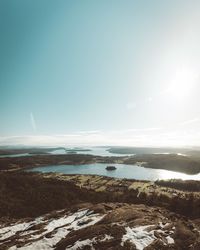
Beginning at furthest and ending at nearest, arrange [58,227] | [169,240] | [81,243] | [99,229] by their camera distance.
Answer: [58,227], [99,229], [169,240], [81,243]

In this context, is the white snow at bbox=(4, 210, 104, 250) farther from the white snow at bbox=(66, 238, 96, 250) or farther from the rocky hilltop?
the white snow at bbox=(66, 238, 96, 250)

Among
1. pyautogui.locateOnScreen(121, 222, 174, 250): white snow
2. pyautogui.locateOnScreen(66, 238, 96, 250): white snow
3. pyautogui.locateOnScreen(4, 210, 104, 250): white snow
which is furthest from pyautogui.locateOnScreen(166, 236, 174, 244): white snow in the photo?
pyautogui.locateOnScreen(4, 210, 104, 250): white snow

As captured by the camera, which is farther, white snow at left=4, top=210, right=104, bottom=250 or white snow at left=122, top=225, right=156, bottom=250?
white snow at left=4, top=210, right=104, bottom=250

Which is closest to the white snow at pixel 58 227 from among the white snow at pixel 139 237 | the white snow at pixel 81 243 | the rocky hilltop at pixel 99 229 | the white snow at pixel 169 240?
the rocky hilltop at pixel 99 229

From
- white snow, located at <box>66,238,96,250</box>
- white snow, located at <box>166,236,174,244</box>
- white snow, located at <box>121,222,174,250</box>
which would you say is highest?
white snow, located at <box>121,222,174,250</box>

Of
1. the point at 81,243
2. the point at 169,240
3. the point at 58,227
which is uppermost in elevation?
the point at 81,243

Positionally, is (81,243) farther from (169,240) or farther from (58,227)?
(58,227)

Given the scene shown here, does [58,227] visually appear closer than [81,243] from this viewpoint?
No

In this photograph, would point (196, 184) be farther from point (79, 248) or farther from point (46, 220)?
point (79, 248)

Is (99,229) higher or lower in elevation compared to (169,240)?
higher

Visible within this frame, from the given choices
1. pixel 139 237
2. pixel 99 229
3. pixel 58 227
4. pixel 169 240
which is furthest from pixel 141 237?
→ pixel 58 227

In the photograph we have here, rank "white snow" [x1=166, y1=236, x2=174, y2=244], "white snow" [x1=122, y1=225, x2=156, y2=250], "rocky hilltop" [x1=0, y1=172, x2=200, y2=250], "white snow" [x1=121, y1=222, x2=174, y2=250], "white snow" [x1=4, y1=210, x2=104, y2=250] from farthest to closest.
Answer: "white snow" [x1=4, y1=210, x2=104, y2=250] → "white snow" [x1=166, y1=236, x2=174, y2=244] → "rocky hilltop" [x1=0, y1=172, x2=200, y2=250] → "white snow" [x1=121, y1=222, x2=174, y2=250] → "white snow" [x1=122, y1=225, x2=156, y2=250]
